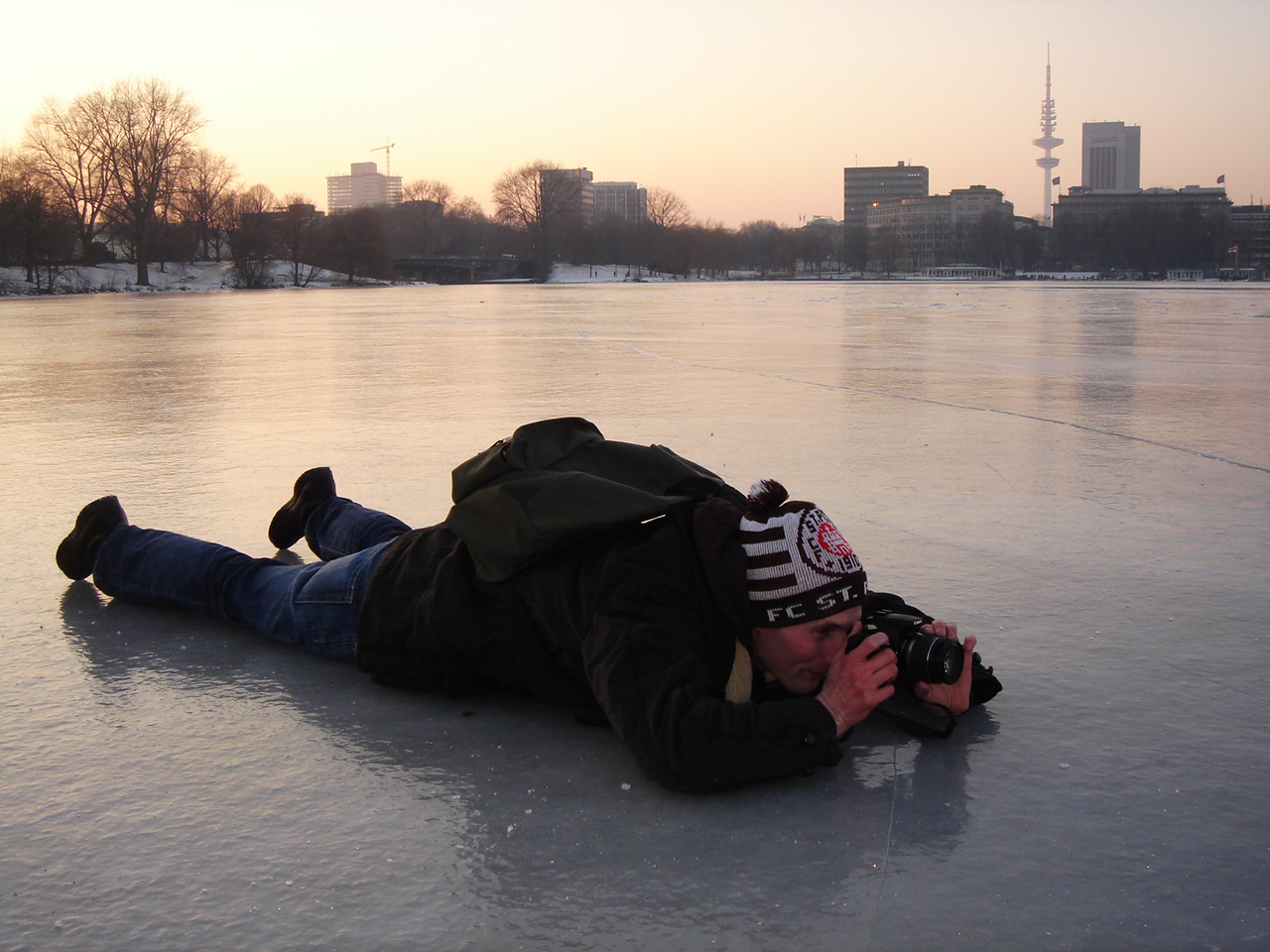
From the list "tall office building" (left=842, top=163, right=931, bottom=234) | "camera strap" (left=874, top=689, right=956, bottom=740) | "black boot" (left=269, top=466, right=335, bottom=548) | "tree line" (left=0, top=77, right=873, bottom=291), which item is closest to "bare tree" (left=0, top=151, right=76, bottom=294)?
"tree line" (left=0, top=77, right=873, bottom=291)

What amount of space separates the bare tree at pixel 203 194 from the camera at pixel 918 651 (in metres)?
63.6

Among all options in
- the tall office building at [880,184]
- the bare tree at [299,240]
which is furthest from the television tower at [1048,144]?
the bare tree at [299,240]

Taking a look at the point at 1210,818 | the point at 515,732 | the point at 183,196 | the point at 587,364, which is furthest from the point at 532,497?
the point at 183,196

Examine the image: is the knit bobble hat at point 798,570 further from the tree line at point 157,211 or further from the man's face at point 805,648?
the tree line at point 157,211

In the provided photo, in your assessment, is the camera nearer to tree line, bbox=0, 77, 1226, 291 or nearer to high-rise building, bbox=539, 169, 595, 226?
tree line, bbox=0, 77, 1226, 291

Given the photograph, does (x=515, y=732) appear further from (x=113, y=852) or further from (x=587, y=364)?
(x=587, y=364)

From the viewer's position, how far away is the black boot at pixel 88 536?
2975mm

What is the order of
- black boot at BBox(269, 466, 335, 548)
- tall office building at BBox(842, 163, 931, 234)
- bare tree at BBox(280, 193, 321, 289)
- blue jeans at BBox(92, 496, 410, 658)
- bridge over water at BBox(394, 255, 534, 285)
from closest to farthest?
1. blue jeans at BBox(92, 496, 410, 658)
2. black boot at BBox(269, 466, 335, 548)
3. bare tree at BBox(280, 193, 321, 289)
4. bridge over water at BBox(394, 255, 534, 285)
5. tall office building at BBox(842, 163, 931, 234)

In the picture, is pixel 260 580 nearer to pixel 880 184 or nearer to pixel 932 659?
pixel 932 659

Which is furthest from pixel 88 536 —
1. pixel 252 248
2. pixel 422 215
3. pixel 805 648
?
pixel 422 215

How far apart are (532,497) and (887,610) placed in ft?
2.65

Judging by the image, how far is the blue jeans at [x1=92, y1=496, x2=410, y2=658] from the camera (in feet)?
8.27

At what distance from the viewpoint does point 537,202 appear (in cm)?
9650

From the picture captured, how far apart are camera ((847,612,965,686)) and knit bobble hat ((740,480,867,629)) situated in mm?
157
